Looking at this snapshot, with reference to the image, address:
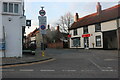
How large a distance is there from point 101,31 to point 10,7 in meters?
23.1

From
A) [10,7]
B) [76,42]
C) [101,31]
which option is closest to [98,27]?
[101,31]

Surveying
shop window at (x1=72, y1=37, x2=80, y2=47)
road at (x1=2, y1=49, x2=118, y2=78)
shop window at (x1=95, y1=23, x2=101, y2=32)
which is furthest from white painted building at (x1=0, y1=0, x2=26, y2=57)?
shop window at (x1=72, y1=37, x2=80, y2=47)

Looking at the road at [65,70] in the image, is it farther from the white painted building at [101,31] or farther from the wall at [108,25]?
the white painted building at [101,31]

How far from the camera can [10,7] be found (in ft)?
49.9

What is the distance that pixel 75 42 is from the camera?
42031 millimetres

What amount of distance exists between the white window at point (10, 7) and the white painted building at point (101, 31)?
20.7 metres

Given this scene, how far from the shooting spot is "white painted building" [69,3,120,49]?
31.4 meters

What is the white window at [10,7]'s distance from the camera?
15.0 meters

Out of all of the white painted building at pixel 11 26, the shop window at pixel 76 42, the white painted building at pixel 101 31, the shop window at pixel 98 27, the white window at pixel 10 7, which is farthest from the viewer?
the shop window at pixel 76 42

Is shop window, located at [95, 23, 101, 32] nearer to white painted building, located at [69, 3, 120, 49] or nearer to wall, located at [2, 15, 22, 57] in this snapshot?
white painted building, located at [69, 3, 120, 49]

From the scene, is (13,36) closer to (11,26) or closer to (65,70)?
(11,26)

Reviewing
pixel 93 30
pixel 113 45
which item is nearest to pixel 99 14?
pixel 93 30

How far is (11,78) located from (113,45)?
30.4 metres

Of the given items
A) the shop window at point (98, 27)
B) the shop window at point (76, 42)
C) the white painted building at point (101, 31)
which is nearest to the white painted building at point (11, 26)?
the white painted building at point (101, 31)
